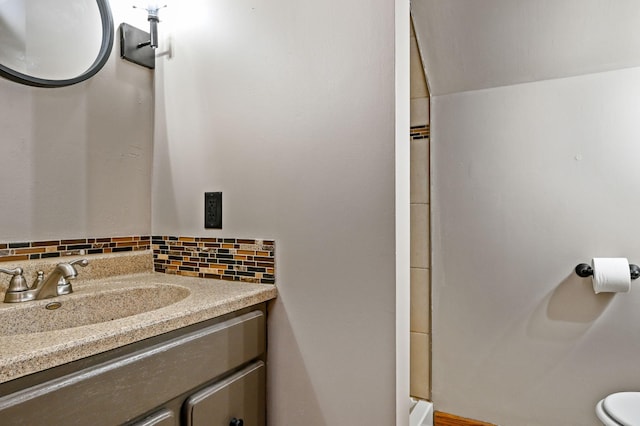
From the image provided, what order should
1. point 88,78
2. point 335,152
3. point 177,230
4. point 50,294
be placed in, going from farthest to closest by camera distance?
point 177,230, point 88,78, point 335,152, point 50,294

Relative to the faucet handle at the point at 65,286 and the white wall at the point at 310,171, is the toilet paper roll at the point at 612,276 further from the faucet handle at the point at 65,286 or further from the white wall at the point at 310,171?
the faucet handle at the point at 65,286

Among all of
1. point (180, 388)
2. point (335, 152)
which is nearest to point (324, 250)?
point (335, 152)

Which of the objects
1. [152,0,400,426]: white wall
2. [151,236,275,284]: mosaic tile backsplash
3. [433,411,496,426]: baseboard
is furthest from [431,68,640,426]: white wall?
[151,236,275,284]: mosaic tile backsplash

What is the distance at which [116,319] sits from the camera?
107 cm

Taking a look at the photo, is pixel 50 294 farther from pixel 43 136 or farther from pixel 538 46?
pixel 538 46

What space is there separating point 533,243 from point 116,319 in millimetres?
1599

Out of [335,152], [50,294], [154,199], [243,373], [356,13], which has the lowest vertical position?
[243,373]

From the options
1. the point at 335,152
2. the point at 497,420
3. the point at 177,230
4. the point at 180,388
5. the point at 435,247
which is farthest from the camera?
the point at 435,247

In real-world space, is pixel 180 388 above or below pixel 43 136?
below

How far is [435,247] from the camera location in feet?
6.22

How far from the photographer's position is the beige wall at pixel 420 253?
1919 millimetres

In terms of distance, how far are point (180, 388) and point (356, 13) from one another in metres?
1.08

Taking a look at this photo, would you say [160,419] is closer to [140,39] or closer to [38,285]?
[38,285]

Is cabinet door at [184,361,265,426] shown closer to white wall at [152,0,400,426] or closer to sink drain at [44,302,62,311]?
white wall at [152,0,400,426]
